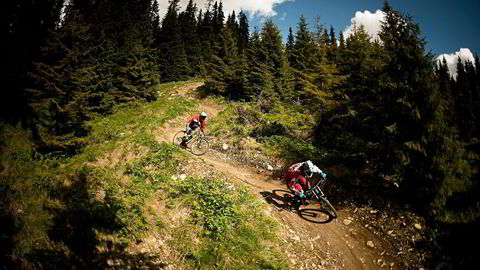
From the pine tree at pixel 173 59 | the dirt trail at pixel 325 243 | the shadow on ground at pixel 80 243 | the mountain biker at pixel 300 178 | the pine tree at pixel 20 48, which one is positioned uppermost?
the pine tree at pixel 173 59

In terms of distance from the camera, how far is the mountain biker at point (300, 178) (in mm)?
11461

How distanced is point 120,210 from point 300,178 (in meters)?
7.48

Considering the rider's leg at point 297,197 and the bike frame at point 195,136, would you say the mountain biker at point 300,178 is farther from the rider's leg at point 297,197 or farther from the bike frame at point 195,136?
the bike frame at point 195,136

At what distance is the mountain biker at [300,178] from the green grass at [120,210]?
1.57m

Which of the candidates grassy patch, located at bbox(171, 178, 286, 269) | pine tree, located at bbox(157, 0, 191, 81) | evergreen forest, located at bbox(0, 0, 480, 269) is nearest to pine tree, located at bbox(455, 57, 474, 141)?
evergreen forest, located at bbox(0, 0, 480, 269)

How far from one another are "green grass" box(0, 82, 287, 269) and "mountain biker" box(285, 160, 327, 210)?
1.57 meters

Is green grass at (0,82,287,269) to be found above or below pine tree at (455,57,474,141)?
below

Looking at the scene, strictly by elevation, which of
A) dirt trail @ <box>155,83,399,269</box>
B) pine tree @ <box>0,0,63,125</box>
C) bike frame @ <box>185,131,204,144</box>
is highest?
pine tree @ <box>0,0,63,125</box>

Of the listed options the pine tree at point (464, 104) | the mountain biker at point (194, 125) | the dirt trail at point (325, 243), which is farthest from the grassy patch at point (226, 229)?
the pine tree at point (464, 104)

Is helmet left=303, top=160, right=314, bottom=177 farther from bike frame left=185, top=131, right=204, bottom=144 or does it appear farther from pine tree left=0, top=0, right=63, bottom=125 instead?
pine tree left=0, top=0, right=63, bottom=125

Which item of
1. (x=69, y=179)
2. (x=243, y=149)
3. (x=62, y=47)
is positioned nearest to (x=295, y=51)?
(x=243, y=149)

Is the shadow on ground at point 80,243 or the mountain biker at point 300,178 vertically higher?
the mountain biker at point 300,178

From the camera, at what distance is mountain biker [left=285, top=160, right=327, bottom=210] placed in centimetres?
1146

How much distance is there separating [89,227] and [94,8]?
38445mm
